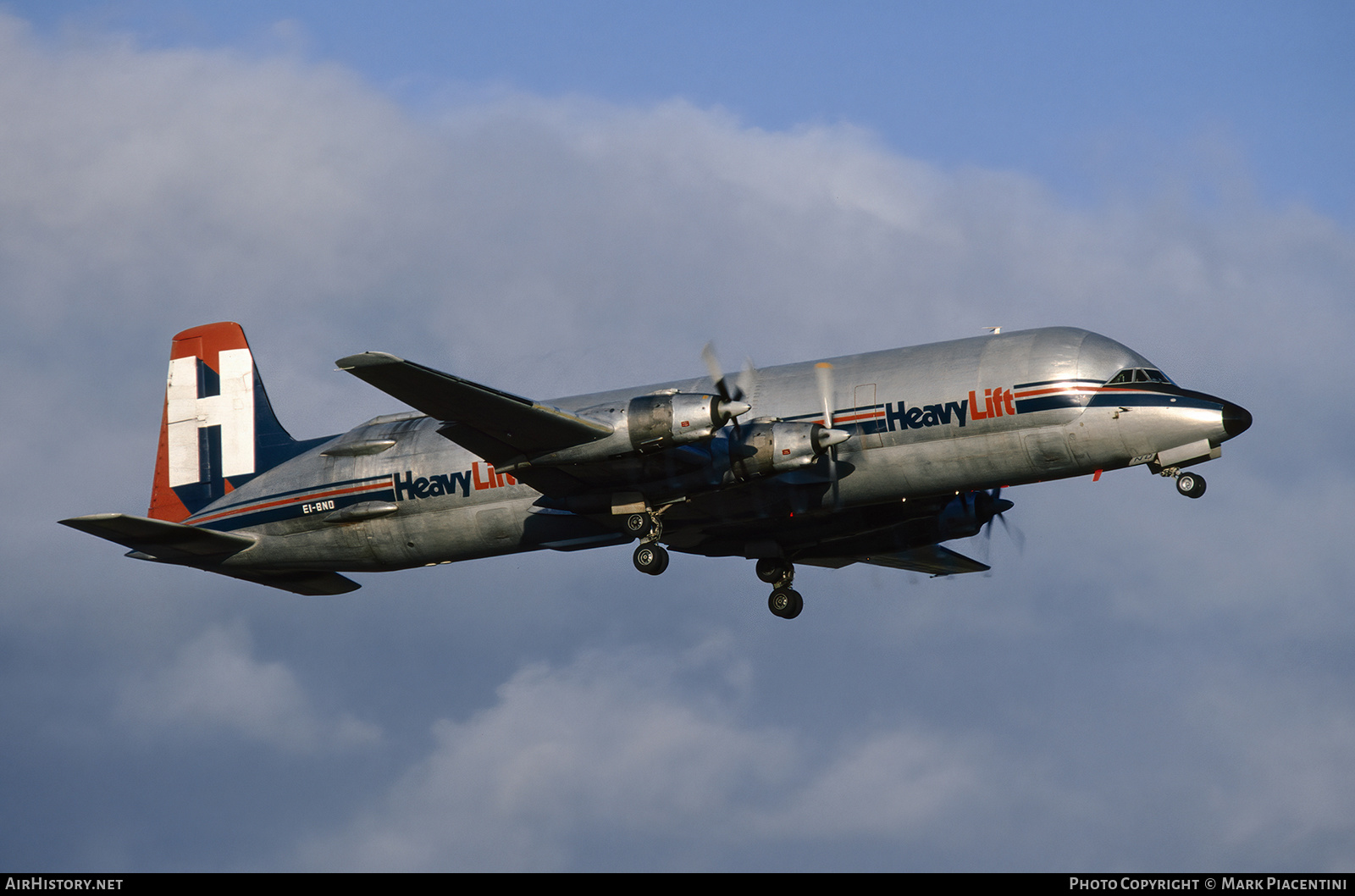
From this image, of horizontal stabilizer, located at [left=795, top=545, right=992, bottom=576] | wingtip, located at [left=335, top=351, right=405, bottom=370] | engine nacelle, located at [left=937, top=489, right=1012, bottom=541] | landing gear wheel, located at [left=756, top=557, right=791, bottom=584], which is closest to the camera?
wingtip, located at [left=335, top=351, right=405, bottom=370]

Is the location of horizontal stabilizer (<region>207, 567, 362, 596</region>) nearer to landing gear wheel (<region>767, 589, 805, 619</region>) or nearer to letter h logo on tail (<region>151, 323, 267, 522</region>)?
letter h logo on tail (<region>151, 323, 267, 522</region>)

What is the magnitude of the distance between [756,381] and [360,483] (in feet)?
34.1

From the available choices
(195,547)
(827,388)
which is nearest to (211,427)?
(195,547)

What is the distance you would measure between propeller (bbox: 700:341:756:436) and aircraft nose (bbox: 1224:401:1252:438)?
997cm

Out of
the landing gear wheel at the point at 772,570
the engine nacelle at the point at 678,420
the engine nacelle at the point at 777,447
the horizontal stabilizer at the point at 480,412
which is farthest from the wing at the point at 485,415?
the landing gear wheel at the point at 772,570

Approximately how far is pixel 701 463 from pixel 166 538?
13886 millimetres

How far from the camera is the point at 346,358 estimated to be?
30469 millimetres

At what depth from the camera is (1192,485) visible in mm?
32375

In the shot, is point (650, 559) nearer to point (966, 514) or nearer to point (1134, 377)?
point (966, 514)

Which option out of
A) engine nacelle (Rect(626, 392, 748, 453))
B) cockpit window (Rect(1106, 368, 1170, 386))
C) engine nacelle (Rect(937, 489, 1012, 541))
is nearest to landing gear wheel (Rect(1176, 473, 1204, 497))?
cockpit window (Rect(1106, 368, 1170, 386))

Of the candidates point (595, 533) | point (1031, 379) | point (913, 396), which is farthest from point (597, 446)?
point (1031, 379)

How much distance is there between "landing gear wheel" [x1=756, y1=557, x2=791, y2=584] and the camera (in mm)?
39688

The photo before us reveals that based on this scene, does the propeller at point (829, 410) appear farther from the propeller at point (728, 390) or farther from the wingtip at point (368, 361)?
the wingtip at point (368, 361)
